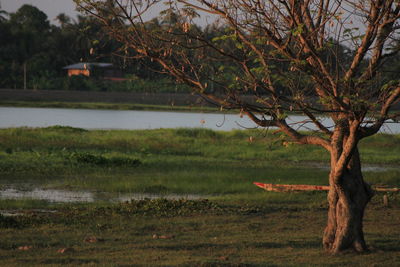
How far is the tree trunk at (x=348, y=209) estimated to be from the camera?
10.4 metres

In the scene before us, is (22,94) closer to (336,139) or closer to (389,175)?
(389,175)

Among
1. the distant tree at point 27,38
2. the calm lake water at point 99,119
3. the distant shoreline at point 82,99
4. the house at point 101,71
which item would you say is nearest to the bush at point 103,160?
the calm lake water at point 99,119

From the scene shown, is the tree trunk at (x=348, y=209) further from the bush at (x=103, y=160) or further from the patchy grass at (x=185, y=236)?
the bush at (x=103, y=160)

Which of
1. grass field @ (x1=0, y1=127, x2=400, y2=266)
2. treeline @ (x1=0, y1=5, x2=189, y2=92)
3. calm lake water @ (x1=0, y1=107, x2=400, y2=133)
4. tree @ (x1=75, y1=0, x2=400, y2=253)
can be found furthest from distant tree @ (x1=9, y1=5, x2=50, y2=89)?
tree @ (x1=75, y1=0, x2=400, y2=253)

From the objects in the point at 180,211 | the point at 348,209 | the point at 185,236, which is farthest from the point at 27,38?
the point at 348,209

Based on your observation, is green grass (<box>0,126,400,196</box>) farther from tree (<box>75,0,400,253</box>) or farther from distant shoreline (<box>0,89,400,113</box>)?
distant shoreline (<box>0,89,400,113</box>)

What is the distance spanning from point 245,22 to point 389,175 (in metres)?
13.3

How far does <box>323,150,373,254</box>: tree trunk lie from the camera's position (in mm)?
10367

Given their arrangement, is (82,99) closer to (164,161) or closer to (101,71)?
(101,71)

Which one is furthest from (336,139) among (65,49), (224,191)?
(65,49)

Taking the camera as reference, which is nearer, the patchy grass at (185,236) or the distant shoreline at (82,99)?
the patchy grass at (185,236)

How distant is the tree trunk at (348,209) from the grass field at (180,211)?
0.26 metres

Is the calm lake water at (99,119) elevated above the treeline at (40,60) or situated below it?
below

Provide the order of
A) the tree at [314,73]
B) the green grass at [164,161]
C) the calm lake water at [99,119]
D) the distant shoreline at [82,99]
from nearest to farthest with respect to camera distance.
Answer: the tree at [314,73]
the green grass at [164,161]
the calm lake water at [99,119]
the distant shoreline at [82,99]
